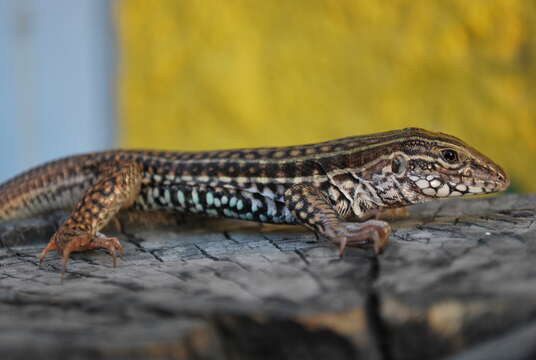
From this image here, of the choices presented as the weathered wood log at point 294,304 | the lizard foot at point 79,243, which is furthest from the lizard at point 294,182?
the weathered wood log at point 294,304

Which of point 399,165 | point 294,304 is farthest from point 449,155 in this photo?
point 294,304

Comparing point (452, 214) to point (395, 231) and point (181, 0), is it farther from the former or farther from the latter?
point (181, 0)

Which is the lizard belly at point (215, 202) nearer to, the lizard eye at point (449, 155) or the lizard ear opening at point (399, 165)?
the lizard ear opening at point (399, 165)

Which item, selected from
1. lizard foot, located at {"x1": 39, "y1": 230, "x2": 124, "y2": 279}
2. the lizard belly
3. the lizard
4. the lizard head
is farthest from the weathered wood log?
the lizard belly

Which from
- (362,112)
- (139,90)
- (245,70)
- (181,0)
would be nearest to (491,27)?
(362,112)

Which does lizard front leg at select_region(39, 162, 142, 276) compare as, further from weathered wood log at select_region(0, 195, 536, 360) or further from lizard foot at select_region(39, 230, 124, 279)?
weathered wood log at select_region(0, 195, 536, 360)
